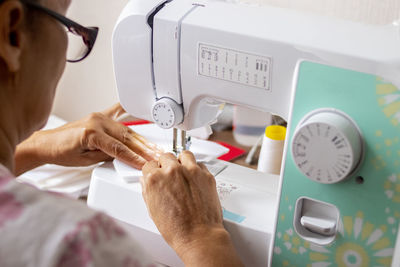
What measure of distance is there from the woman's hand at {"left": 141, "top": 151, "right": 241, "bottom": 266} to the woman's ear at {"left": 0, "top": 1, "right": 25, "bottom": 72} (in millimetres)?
432

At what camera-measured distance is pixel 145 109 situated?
113 centimetres

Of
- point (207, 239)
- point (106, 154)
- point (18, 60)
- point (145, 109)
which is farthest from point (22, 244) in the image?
point (106, 154)

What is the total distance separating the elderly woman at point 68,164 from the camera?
547 mm

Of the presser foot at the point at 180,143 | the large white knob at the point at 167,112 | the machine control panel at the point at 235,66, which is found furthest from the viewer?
the presser foot at the point at 180,143

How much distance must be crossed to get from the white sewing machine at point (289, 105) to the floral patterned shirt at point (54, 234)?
0.40 m

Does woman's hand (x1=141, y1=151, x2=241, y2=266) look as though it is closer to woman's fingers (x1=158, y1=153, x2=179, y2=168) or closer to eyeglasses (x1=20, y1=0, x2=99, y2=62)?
woman's fingers (x1=158, y1=153, x2=179, y2=168)

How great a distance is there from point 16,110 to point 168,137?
59cm

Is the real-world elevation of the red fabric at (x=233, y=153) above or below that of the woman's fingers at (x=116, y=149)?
below

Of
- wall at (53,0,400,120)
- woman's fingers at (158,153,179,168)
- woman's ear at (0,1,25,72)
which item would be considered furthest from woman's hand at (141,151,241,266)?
wall at (53,0,400,120)

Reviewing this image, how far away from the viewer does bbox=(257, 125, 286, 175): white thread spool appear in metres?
1.33

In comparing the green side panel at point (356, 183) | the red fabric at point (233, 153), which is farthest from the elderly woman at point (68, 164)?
the red fabric at point (233, 153)

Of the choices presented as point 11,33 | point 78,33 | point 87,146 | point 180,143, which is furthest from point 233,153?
point 11,33

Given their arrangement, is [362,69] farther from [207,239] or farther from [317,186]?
[207,239]

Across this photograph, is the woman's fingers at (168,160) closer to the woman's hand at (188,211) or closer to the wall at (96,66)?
the woman's hand at (188,211)
